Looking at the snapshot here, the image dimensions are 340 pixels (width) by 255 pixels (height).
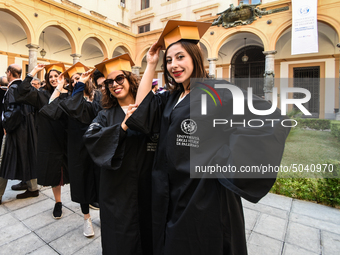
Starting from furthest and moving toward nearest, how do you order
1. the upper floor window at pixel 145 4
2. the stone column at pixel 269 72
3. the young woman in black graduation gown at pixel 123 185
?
the upper floor window at pixel 145 4 → the stone column at pixel 269 72 → the young woman in black graduation gown at pixel 123 185

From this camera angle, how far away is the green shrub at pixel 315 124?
38.0 ft

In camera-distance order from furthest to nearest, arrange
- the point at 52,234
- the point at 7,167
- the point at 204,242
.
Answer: the point at 7,167, the point at 52,234, the point at 204,242

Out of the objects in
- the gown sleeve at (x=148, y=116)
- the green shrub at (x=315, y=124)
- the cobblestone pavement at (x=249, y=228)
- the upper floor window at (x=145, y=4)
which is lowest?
the cobblestone pavement at (x=249, y=228)

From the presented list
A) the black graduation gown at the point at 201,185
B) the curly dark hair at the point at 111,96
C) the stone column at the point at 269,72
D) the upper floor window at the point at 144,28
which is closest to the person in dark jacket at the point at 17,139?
the curly dark hair at the point at 111,96

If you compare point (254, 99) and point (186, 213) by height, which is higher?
point (254, 99)

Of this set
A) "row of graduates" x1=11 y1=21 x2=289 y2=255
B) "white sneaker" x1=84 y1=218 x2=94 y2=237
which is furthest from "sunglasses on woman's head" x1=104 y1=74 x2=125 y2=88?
"white sneaker" x1=84 y1=218 x2=94 y2=237

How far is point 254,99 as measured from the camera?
115 centimetres

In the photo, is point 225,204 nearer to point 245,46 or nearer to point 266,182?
point 266,182

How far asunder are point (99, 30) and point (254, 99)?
55.3 ft

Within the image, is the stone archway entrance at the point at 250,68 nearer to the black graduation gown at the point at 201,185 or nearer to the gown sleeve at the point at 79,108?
the gown sleeve at the point at 79,108

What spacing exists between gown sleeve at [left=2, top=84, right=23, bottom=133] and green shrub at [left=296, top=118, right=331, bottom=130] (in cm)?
1264

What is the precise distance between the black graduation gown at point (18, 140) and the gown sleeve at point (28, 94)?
470mm

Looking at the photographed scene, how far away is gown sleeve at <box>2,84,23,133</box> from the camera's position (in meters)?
3.31

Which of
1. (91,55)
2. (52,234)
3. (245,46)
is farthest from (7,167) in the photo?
(91,55)
